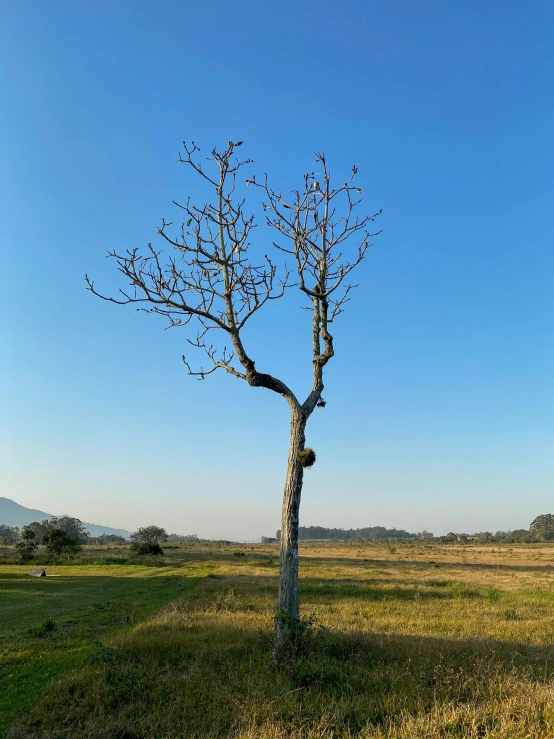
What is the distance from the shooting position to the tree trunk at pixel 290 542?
28.8 feet

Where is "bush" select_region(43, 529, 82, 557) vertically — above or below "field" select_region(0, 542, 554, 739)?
below

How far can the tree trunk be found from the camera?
877 centimetres

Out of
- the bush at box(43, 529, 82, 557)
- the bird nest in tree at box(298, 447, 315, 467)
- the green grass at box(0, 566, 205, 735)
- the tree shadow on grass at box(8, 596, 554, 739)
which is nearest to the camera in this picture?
the tree shadow on grass at box(8, 596, 554, 739)

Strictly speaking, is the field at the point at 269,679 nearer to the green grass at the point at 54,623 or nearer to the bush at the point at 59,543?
the green grass at the point at 54,623

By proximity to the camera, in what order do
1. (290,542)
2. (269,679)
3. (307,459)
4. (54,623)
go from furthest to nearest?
(54,623), (307,459), (290,542), (269,679)

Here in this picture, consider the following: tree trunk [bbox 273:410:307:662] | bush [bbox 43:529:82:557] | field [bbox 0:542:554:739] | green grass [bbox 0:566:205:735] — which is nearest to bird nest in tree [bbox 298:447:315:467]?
tree trunk [bbox 273:410:307:662]

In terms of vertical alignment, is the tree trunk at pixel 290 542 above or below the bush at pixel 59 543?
above

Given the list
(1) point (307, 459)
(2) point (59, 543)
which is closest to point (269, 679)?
(1) point (307, 459)

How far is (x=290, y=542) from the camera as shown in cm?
920

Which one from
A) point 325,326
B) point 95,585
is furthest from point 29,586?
point 325,326

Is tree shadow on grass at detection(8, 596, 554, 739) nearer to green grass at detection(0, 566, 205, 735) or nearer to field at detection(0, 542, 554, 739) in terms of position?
field at detection(0, 542, 554, 739)

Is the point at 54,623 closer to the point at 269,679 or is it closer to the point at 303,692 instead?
the point at 269,679

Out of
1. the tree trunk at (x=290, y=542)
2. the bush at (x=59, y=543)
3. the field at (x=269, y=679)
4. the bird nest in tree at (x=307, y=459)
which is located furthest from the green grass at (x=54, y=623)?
the bush at (x=59, y=543)

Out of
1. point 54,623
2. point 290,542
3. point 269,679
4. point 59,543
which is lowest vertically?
point 59,543
